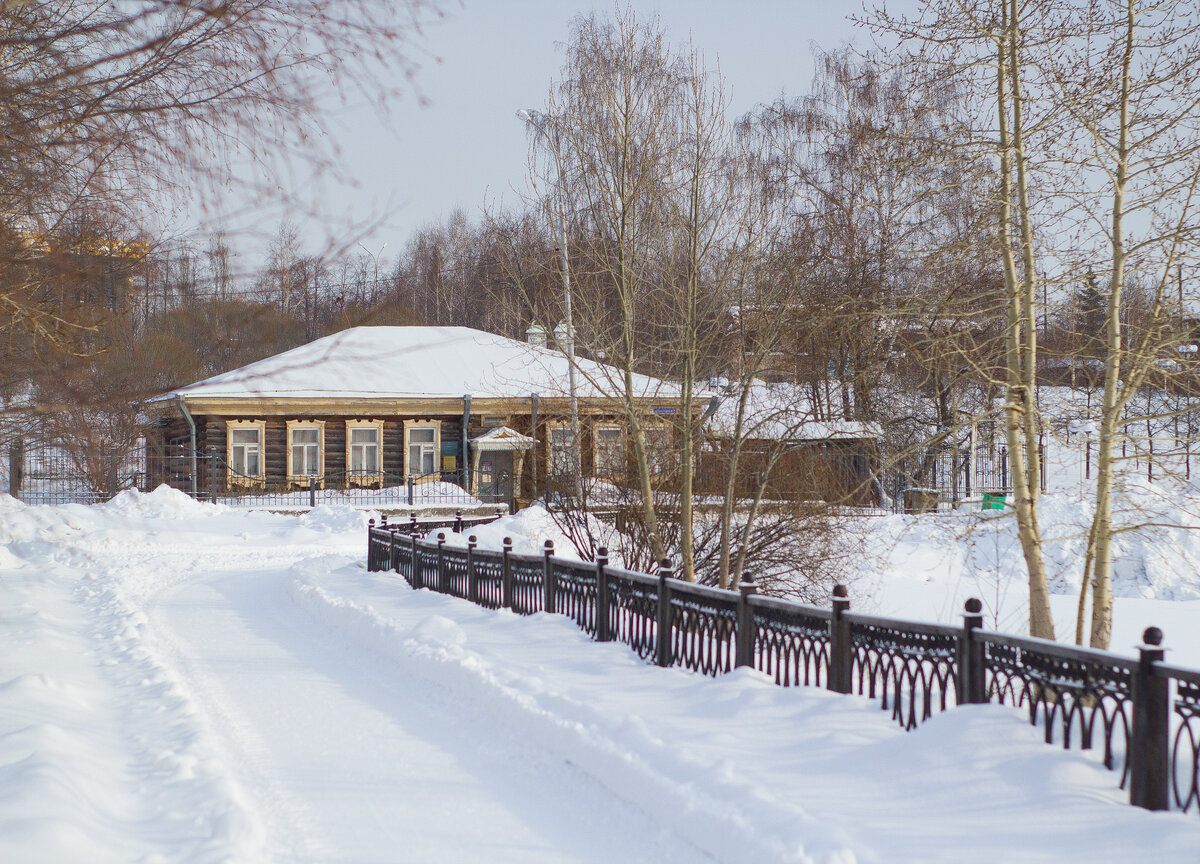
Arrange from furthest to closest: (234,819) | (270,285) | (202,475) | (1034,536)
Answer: (202,475)
(1034,536)
(234,819)
(270,285)

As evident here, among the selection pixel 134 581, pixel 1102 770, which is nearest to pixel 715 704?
pixel 1102 770

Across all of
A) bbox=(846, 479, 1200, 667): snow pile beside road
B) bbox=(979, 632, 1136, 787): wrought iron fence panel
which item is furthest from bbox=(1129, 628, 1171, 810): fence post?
bbox=(846, 479, 1200, 667): snow pile beside road

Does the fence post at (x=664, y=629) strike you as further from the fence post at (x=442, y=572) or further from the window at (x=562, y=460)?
the window at (x=562, y=460)

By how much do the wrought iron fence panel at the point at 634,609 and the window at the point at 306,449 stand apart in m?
22.7

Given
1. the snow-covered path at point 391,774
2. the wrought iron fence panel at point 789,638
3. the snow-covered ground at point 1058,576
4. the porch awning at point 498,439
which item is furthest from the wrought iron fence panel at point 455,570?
the porch awning at point 498,439

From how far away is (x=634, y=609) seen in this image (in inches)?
396

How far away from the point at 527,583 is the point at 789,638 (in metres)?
4.89

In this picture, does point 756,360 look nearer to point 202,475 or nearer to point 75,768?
point 75,768

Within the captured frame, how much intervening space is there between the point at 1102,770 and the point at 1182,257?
5813 millimetres

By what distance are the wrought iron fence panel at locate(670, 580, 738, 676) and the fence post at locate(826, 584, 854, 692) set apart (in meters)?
1.19

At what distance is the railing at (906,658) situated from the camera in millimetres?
5152

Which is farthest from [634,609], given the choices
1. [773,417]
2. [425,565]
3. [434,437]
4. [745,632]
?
[434,437]

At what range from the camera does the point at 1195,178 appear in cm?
942

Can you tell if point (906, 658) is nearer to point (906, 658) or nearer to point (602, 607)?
point (906, 658)
